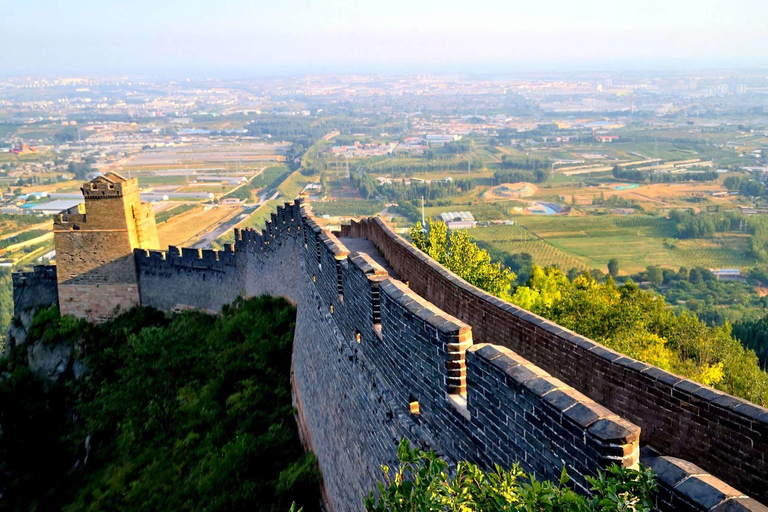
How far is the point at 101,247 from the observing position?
65.6 feet

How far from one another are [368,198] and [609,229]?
31916 mm

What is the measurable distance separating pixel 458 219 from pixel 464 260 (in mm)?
59976

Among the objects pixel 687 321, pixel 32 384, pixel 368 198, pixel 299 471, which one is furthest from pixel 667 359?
pixel 368 198

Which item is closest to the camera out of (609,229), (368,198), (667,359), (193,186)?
(667,359)

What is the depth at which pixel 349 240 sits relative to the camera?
15695 mm

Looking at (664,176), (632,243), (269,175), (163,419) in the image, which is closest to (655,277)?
(632,243)

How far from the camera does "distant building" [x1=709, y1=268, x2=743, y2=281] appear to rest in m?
61.1

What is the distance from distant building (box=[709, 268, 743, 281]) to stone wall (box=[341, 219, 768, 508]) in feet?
195

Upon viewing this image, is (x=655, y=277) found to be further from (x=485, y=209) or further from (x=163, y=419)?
A: (x=163, y=419)

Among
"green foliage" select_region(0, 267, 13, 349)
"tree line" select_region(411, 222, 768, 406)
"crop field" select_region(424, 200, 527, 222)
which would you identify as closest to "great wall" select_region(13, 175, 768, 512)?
Result: "tree line" select_region(411, 222, 768, 406)

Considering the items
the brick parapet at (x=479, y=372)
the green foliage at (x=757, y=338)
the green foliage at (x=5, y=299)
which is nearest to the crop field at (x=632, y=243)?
the green foliage at (x=757, y=338)

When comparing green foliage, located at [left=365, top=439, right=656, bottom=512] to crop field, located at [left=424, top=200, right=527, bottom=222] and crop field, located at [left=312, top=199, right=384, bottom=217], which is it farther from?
crop field, located at [left=424, top=200, right=527, bottom=222]

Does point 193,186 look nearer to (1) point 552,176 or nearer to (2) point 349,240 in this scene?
(1) point 552,176

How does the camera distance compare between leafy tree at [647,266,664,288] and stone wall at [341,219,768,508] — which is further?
leafy tree at [647,266,664,288]
